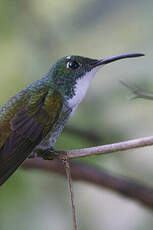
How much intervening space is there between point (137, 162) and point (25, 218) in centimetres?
102

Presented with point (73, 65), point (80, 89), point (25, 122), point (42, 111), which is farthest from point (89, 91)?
point (25, 122)

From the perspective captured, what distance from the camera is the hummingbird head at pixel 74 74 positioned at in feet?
9.43

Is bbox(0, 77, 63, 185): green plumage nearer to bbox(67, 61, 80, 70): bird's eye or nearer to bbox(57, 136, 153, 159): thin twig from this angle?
bbox(67, 61, 80, 70): bird's eye

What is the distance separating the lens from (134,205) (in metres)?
3.82

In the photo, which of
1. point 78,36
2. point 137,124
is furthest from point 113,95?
point 78,36

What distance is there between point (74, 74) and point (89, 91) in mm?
852

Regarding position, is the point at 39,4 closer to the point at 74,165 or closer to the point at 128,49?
the point at 128,49

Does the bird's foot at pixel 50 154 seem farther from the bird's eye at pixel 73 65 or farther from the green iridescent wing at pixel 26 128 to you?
the bird's eye at pixel 73 65

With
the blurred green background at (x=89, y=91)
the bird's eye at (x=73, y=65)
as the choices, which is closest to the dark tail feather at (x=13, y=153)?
the bird's eye at (x=73, y=65)

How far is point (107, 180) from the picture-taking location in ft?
10.9

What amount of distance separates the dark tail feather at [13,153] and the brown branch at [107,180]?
2.43 feet

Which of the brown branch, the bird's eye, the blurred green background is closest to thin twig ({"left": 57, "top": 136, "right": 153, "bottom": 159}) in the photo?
the bird's eye

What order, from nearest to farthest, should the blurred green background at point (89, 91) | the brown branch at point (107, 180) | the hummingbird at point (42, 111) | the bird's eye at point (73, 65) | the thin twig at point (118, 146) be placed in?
the thin twig at point (118, 146)
the hummingbird at point (42, 111)
the bird's eye at point (73, 65)
the brown branch at point (107, 180)
the blurred green background at point (89, 91)

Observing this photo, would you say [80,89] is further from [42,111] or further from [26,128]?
[26,128]
